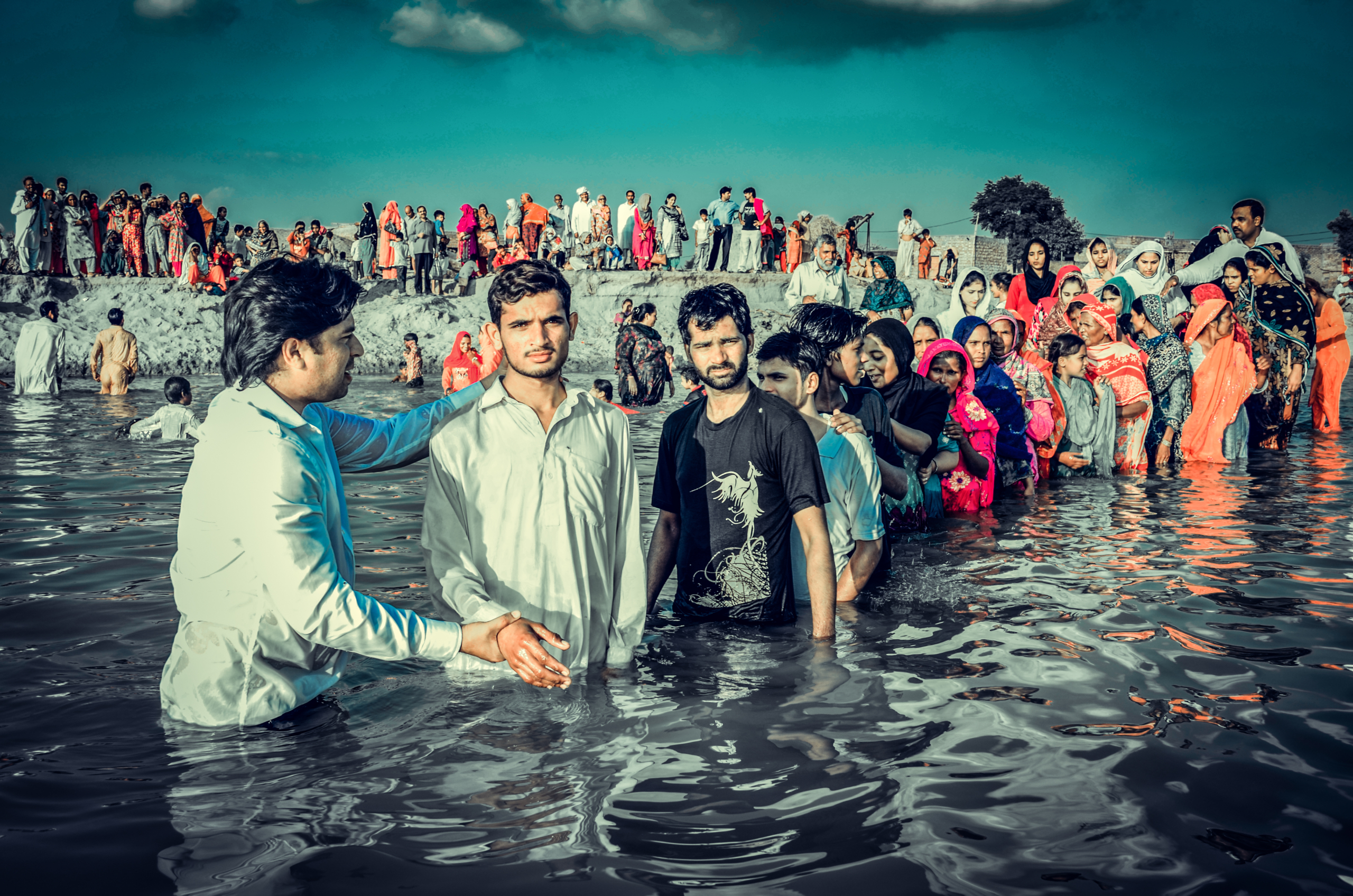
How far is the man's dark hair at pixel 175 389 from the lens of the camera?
10.8 metres

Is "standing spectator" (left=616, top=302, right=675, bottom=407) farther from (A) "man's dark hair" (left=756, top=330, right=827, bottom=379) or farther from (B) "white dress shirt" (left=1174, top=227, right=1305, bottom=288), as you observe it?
(A) "man's dark hair" (left=756, top=330, right=827, bottom=379)

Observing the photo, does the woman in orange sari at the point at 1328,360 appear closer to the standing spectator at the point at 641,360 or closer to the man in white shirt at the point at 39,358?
the standing spectator at the point at 641,360

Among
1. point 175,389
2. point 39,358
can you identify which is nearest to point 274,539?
point 175,389

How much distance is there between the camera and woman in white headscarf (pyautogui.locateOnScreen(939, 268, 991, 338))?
974 centimetres

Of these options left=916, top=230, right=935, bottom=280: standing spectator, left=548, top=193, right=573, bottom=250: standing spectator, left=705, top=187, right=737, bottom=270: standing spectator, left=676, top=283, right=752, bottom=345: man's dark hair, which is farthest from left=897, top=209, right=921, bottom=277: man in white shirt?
left=676, top=283, right=752, bottom=345: man's dark hair

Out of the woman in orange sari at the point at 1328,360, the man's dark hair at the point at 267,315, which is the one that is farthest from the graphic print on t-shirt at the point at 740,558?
the woman in orange sari at the point at 1328,360

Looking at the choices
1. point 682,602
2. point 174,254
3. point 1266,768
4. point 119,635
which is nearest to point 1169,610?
point 1266,768

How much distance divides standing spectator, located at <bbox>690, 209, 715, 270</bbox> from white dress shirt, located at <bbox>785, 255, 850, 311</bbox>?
9268 mm

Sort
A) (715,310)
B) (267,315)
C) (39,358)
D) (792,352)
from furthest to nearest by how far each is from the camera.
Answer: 1. (39,358)
2. (792,352)
3. (715,310)
4. (267,315)

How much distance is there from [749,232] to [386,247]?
9646 millimetres

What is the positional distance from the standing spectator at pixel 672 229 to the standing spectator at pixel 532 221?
9.71ft

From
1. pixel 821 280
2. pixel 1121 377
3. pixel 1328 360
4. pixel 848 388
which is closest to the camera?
pixel 848 388

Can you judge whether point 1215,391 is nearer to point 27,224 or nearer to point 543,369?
point 543,369

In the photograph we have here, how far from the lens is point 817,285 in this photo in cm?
1290
